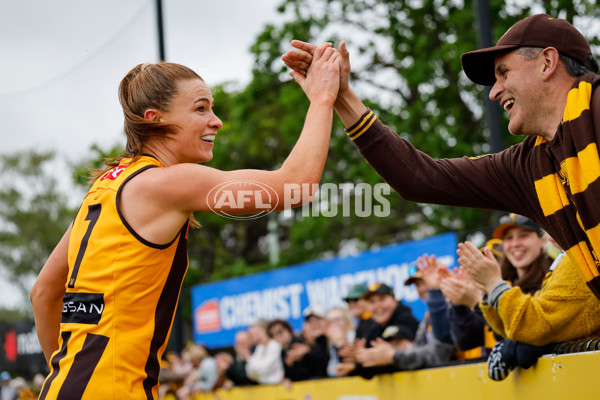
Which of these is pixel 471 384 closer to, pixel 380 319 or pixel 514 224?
pixel 514 224

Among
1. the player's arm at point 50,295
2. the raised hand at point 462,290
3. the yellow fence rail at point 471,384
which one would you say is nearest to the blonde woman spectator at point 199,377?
the yellow fence rail at point 471,384

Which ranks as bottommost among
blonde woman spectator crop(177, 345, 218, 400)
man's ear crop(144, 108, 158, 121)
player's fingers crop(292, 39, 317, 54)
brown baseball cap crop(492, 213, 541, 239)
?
blonde woman spectator crop(177, 345, 218, 400)

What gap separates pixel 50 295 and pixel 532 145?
81.9 inches

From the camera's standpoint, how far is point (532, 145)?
3186 millimetres

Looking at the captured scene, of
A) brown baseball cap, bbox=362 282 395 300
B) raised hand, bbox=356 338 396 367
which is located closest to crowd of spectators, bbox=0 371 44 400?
brown baseball cap, bbox=362 282 395 300

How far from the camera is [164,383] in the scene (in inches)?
413

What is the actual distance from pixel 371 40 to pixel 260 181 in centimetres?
1541

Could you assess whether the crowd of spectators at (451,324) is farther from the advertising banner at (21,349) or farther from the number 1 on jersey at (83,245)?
the advertising banner at (21,349)

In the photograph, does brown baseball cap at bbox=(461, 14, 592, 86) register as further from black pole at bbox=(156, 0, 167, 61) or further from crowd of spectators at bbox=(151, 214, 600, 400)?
black pole at bbox=(156, 0, 167, 61)

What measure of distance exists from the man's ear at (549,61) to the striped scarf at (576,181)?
0.48 ft

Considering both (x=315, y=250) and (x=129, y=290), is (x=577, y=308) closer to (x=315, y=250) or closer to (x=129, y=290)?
(x=129, y=290)

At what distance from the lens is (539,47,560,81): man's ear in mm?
2957

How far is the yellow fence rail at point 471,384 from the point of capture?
3375 millimetres

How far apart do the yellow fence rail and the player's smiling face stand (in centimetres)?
192
